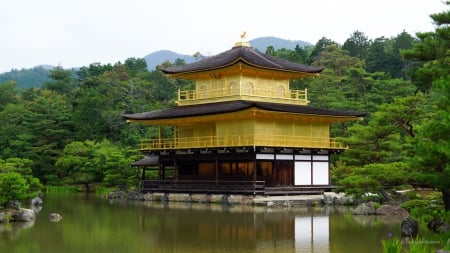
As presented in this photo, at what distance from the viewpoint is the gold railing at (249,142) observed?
35.5m

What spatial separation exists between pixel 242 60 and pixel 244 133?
4.02 metres

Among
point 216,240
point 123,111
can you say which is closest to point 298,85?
point 123,111

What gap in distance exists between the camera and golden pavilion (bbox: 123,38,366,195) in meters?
36.0

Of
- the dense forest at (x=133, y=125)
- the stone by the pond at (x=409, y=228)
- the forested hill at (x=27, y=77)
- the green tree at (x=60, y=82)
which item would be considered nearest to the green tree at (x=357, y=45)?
the dense forest at (x=133, y=125)

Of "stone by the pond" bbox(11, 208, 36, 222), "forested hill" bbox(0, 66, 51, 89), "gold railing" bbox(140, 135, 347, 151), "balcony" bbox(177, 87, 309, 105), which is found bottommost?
"stone by the pond" bbox(11, 208, 36, 222)

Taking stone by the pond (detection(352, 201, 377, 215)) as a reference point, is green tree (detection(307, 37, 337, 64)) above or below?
above

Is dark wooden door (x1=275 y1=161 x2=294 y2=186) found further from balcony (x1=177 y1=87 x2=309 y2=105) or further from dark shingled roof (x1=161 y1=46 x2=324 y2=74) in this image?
dark shingled roof (x1=161 y1=46 x2=324 y2=74)

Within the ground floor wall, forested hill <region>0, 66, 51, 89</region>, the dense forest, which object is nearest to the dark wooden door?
the ground floor wall

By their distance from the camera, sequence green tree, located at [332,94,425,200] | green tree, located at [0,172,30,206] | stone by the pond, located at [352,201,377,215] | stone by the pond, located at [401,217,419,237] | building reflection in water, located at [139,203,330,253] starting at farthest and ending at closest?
stone by the pond, located at [352,201,377,215]
green tree, located at [0,172,30,206]
green tree, located at [332,94,425,200]
stone by the pond, located at [401,217,419,237]
building reflection in water, located at [139,203,330,253]

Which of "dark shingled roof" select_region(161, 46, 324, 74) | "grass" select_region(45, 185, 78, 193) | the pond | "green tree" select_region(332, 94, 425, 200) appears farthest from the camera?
"grass" select_region(45, 185, 78, 193)

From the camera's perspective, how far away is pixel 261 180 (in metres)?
36.5

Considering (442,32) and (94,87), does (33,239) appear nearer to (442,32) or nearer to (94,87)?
(442,32)

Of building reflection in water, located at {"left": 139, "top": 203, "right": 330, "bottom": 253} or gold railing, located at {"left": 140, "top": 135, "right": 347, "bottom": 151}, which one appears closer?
building reflection in water, located at {"left": 139, "top": 203, "right": 330, "bottom": 253}

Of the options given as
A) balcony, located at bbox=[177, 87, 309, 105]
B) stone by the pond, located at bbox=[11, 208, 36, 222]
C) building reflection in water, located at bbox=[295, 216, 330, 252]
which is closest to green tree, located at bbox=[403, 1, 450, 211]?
building reflection in water, located at bbox=[295, 216, 330, 252]
